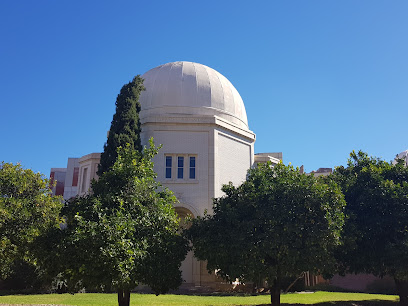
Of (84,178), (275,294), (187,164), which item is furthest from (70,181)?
(275,294)

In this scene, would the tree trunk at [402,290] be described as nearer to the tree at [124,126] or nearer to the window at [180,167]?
the window at [180,167]

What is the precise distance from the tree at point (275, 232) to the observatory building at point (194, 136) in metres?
9.69

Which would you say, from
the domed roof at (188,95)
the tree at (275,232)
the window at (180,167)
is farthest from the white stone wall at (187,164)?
the tree at (275,232)

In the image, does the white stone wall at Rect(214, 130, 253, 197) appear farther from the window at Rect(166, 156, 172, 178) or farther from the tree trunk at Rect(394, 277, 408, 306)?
the tree trunk at Rect(394, 277, 408, 306)

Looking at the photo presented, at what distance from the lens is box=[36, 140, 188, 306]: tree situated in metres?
12.6

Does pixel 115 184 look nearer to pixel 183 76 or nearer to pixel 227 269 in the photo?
pixel 227 269

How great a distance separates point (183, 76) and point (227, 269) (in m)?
18.0

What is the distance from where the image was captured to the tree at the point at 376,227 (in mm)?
15641

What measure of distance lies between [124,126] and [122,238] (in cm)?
1165

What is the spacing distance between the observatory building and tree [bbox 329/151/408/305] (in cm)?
1030

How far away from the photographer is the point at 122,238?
1297cm

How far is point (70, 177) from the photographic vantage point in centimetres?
5025

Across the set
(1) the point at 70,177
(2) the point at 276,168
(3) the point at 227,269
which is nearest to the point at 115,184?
(3) the point at 227,269

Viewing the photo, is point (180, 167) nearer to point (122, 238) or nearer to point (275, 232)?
point (275, 232)
